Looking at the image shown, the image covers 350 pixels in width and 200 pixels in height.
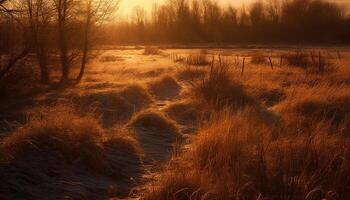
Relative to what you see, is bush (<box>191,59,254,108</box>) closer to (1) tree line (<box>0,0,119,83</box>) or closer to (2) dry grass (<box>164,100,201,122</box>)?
(2) dry grass (<box>164,100,201,122</box>)

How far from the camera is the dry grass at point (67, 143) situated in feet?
22.5

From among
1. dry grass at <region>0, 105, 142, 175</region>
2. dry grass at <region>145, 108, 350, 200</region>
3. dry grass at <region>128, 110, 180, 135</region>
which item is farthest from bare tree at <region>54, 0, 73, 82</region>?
dry grass at <region>145, 108, 350, 200</region>

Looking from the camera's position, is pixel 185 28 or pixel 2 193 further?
pixel 185 28

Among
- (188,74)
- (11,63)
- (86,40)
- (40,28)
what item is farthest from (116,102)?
(86,40)

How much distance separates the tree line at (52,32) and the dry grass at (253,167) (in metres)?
9.27

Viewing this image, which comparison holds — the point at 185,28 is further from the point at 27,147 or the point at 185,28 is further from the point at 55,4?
the point at 27,147

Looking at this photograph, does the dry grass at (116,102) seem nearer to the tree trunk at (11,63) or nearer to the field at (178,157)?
the field at (178,157)

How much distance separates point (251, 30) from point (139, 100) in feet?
198

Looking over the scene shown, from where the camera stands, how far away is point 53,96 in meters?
14.7

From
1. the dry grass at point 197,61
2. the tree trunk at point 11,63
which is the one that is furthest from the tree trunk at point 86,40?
the dry grass at point 197,61

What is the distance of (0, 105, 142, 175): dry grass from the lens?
6844 mm

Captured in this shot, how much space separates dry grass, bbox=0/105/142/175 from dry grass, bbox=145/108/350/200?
1.01 metres

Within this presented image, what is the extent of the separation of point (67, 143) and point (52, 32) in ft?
44.3

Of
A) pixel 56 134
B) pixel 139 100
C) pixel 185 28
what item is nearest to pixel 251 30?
pixel 185 28
